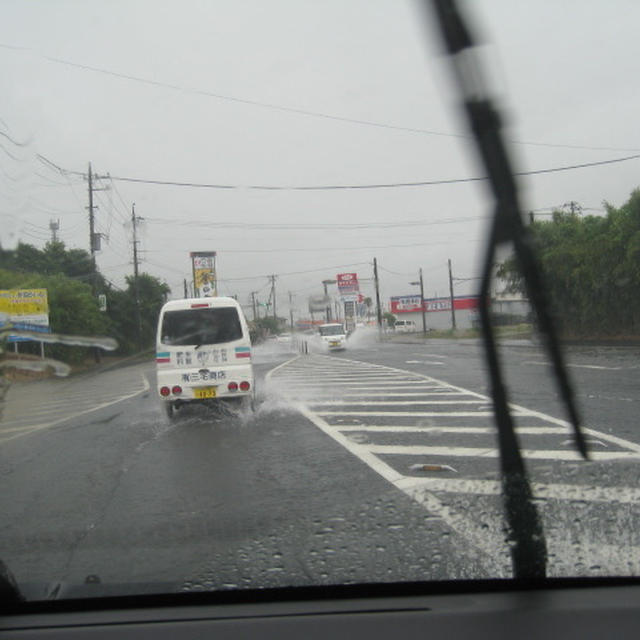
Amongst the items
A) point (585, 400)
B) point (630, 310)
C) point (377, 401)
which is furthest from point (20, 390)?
point (630, 310)

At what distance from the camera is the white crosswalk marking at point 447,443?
14.9 feet

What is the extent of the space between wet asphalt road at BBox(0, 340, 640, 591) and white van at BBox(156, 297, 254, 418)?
875mm

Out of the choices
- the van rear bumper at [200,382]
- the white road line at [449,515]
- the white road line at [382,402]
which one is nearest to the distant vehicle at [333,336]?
the white road line at [382,402]

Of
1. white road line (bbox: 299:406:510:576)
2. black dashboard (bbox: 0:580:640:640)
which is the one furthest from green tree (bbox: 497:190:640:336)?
black dashboard (bbox: 0:580:640:640)

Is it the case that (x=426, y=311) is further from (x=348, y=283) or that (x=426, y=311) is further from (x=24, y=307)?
(x=24, y=307)

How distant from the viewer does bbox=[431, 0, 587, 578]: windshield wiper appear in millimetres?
2742

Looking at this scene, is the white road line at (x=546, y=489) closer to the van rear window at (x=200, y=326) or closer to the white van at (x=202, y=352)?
the white van at (x=202, y=352)

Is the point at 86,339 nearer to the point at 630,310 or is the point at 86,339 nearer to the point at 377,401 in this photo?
the point at 377,401

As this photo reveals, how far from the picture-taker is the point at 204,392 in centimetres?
1053

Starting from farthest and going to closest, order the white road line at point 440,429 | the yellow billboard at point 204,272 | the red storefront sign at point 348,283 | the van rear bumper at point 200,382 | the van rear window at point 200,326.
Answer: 1. the red storefront sign at point 348,283
2. the yellow billboard at point 204,272
3. the van rear window at point 200,326
4. the van rear bumper at point 200,382
5. the white road line at point 440,429

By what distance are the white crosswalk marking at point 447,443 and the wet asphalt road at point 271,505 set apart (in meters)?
0.04

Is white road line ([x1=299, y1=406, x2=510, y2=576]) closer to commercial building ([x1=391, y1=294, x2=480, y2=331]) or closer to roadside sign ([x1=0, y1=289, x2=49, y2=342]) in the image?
roadside sign ([x1=0, y1=289, x2=49, y2=342])

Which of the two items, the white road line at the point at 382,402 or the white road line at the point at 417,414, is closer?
the white road line at the point at 417,414

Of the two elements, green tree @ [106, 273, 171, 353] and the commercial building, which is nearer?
green tree @ [106, 273, 171, 353]
